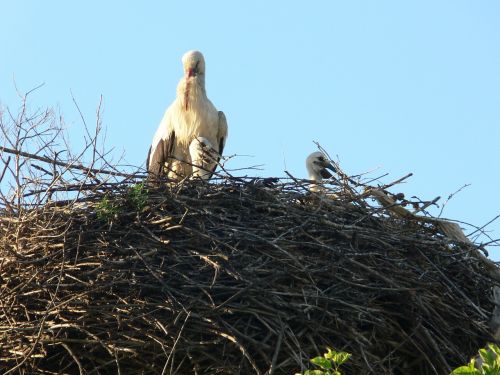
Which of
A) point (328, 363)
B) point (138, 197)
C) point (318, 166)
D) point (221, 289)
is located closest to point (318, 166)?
point (318, 166)

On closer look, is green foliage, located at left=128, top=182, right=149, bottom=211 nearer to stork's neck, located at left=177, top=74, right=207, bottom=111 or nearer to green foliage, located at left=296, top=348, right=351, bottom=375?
green foliage, located at left=296, top=348, right=351, bottom=375

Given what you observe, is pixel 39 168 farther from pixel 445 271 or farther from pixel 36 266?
pixel 445 271

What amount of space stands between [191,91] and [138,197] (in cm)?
242

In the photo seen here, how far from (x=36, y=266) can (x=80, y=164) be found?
71 centimetres

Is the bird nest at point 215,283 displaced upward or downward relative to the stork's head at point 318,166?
downward

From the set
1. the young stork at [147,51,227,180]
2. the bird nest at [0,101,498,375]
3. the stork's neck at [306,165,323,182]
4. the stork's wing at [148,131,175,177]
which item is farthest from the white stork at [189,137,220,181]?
the bird nest at [0,101,498,375]

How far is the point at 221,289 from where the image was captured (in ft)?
16.6

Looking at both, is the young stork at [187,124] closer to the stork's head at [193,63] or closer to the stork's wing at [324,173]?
the stork's head at [193,63]

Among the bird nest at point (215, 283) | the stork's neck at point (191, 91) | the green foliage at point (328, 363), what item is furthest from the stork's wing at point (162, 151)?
the green foliage at point (328, 363)

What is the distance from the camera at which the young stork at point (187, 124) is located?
7.64 m

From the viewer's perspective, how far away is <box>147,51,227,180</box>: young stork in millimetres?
7645

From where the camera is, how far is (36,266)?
206 inches

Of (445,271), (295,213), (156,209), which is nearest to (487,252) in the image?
(445,271)

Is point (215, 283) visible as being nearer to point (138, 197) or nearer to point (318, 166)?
point (138, 197)
